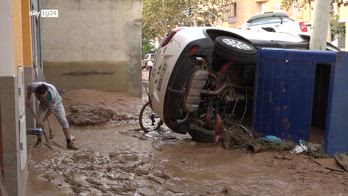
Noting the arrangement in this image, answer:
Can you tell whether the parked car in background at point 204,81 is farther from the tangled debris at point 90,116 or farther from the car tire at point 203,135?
the tangled debris at point 90,116

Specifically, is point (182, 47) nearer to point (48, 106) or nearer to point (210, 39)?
point (210, 39)

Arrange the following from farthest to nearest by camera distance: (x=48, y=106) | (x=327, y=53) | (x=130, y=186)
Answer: (x=48, y=106), (x=327, y=53), (x=130, y=186)

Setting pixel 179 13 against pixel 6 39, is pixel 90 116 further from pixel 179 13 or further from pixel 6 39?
pixel 179 13

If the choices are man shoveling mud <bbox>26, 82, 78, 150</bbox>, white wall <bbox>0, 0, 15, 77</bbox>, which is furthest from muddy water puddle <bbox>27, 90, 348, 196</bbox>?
white wall <bbox>0, 0, 15, 77</bbox>

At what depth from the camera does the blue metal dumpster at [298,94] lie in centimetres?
671

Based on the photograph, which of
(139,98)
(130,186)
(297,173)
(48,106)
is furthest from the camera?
(139,98)

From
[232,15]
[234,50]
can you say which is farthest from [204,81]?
[232,15]

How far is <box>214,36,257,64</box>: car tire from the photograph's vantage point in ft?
24.2

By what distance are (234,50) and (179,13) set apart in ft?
81.3

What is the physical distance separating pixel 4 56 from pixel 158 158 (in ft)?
11.1

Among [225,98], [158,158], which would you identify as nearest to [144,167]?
[158,158]

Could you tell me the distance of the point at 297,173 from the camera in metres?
6.29

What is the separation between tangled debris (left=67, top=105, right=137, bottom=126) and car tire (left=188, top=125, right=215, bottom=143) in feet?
10.9

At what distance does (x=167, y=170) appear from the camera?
652 centimetres
